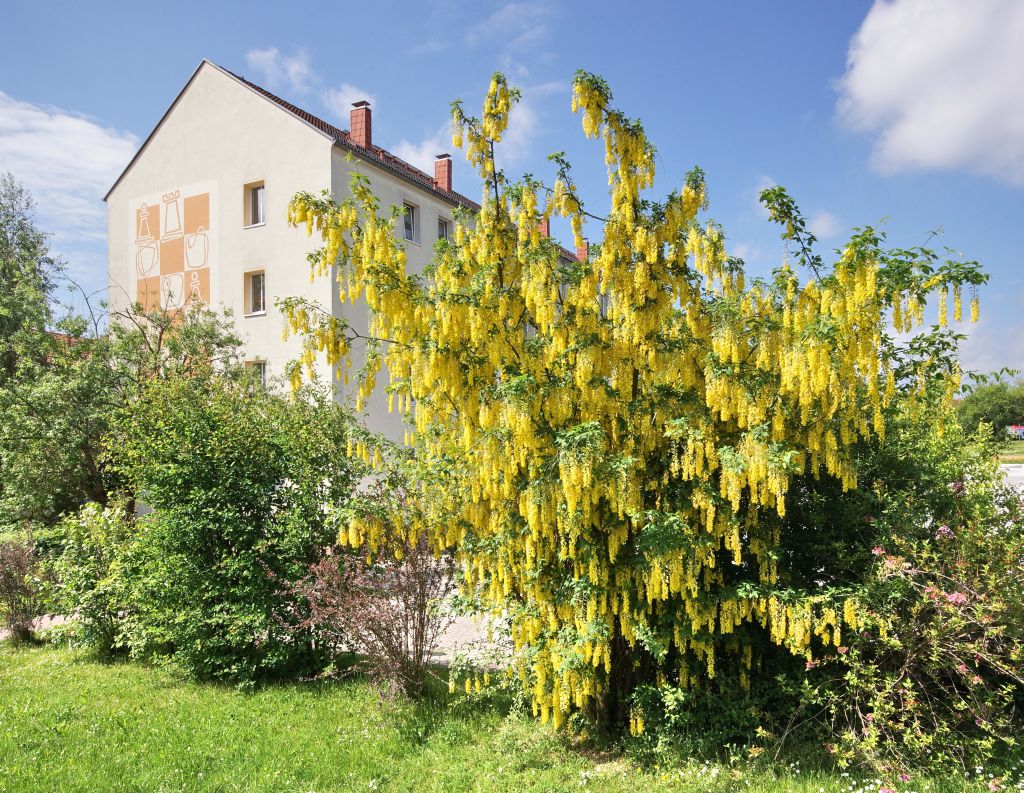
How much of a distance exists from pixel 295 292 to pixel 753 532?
606 inches

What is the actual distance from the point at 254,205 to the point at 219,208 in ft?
3.27

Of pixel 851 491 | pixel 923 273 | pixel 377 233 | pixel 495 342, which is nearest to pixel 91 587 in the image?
pixel 377 233

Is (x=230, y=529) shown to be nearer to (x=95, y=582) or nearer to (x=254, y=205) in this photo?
(x=95, y=582)

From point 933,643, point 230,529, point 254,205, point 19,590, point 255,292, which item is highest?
point 254,205

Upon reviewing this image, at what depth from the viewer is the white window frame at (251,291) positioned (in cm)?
1864

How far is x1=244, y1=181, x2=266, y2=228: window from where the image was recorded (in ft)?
61.6

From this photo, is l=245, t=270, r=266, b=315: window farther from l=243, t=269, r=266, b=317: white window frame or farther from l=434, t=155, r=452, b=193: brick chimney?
l=434, t=155, r=452, b=193: brick chimney

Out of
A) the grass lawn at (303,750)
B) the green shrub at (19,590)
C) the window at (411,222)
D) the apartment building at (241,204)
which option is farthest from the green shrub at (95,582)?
the window at (411,222)

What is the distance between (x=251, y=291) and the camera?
19.0 meters

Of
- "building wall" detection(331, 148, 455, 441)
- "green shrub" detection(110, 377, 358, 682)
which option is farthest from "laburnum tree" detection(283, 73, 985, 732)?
"building wall" detection(331, 148, 455, 441)

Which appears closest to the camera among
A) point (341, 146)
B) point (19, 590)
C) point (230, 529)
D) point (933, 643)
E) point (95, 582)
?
point (933, 643)

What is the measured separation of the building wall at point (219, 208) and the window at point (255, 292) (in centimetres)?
18

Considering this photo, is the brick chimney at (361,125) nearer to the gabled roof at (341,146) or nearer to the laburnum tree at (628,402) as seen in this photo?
the gabled roof at (341,146)

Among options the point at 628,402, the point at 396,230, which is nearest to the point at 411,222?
the point at 396,230
